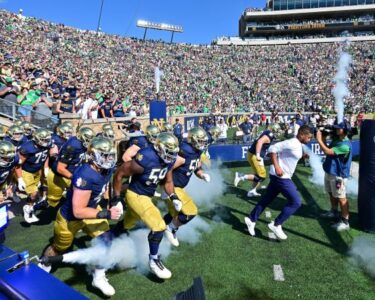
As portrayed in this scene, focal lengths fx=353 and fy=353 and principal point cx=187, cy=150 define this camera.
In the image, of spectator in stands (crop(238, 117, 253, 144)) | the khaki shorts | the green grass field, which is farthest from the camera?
spectator in stands (crop(238, 117, 253, 144))

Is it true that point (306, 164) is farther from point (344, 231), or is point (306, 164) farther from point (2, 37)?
point (2, 37)

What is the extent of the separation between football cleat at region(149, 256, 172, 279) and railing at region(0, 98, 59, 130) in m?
6.55

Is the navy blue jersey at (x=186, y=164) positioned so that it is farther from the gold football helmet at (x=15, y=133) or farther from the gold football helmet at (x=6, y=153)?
the gold football helmet at (x=15, y=133)

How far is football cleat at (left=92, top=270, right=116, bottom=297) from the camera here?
4215mm

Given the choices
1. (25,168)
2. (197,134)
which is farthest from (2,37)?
(197,134)

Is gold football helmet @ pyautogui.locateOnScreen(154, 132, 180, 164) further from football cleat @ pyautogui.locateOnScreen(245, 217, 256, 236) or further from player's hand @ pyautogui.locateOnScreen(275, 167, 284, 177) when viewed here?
football cleat @ pyautogui.locateOnScreen(245, 217, 256, 236)

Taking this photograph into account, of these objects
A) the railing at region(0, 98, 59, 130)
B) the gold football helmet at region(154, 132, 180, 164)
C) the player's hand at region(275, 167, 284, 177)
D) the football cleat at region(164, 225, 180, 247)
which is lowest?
the football cleat at region(164, 225, 180, 247)

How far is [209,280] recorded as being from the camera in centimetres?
461

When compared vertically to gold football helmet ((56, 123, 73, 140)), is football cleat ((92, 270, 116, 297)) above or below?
below

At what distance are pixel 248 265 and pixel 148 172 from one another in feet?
6.46

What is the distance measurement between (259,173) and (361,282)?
13.1ft

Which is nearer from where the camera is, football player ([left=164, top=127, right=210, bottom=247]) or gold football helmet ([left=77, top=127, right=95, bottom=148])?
football player ([left=164, top=127, right=210, bottom=247])

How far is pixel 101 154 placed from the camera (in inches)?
163

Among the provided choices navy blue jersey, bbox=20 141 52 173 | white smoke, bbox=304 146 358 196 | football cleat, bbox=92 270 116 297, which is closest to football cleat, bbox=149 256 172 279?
football cleat, bbox=92 270 116 297
